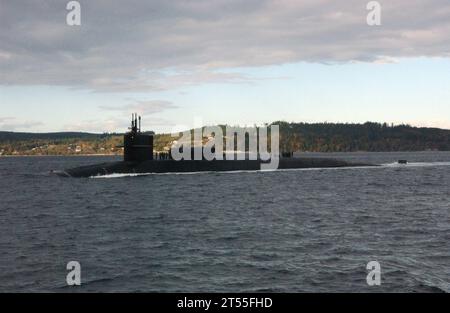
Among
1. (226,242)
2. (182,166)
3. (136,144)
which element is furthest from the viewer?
(182,166)

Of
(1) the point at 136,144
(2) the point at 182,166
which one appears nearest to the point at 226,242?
(1) the point at 136,144

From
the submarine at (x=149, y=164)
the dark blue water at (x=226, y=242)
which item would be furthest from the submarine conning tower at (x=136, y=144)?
the dark blue water at (x=226, y=242)

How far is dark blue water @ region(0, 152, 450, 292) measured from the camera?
19.7 m

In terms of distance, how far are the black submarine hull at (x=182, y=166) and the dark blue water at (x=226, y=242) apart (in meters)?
17.9

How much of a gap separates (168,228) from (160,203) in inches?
529

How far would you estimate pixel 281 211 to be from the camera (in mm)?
39688

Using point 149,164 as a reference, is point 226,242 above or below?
below

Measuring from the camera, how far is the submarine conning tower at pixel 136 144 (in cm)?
6425

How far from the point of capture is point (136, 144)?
213 ft

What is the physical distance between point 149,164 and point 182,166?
376 inches

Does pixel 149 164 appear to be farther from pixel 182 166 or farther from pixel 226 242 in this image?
pixel 226 242

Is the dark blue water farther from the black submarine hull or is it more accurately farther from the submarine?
the black submarine hull

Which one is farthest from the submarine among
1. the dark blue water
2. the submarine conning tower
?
the dark blue water
